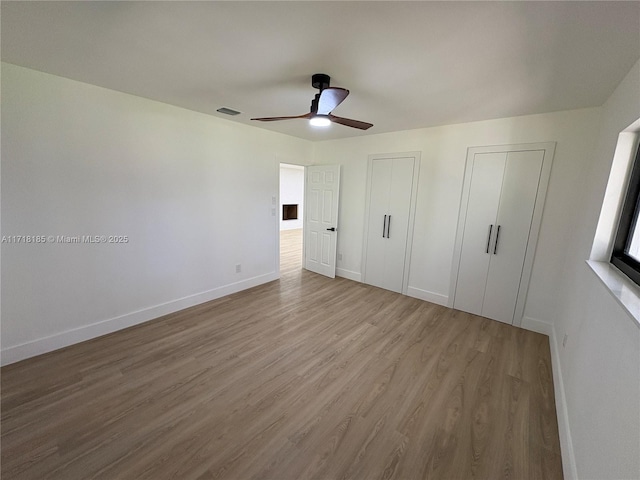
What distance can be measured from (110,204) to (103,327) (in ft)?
4.19

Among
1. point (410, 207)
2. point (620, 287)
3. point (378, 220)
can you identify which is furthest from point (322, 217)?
point (620, 287)

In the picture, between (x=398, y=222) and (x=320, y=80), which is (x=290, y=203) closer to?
(x=398, y=222)

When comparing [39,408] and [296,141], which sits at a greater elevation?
[296,141]

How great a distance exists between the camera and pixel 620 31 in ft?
4.39

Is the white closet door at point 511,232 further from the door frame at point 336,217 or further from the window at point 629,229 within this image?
the door frame at point 336,217

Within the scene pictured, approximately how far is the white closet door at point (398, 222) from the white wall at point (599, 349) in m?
1.80

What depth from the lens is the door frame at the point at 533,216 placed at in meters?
2.75

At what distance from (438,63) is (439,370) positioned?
2452 millimetres

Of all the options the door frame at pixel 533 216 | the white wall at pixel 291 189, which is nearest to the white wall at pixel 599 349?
the door frame at pixel 533 216

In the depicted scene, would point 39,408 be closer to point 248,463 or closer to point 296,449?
point 248,463

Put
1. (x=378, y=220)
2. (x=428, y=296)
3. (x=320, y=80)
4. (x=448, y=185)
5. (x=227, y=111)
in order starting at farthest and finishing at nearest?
(x=378, y=220)
(x=428, y=296)
(x=448, y=185)
(x=227, y=111)
(x=320, y=80)

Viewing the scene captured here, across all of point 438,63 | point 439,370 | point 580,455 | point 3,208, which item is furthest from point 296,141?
point 580,455

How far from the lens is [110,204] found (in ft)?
8.48

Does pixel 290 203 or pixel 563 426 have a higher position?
pixel 290 203
